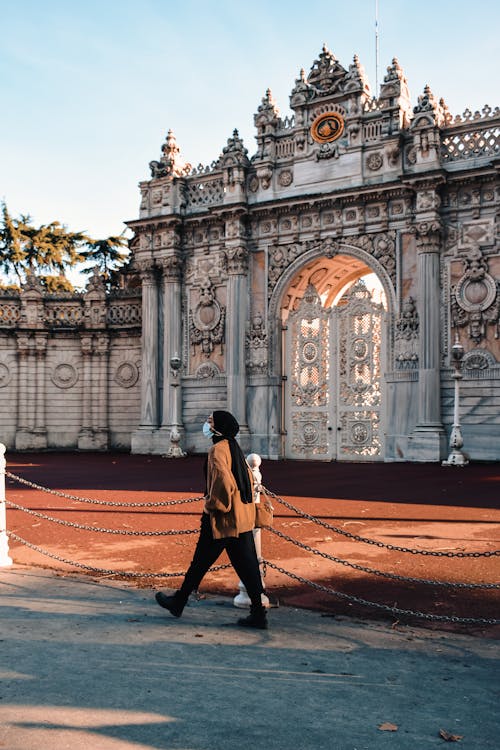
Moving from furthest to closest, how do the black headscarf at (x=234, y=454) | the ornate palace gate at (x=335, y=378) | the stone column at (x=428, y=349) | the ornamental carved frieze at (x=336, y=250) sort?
1. the ornate palace gate at (x=335, y=378)
2. the ornamental carved frieze at (x=336, y=250)
3. the stone column at (x=428, y=349)
4. the black headscarf at (x=234, y=454)

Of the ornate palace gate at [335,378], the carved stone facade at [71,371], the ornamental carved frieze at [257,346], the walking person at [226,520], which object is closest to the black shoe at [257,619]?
the walking person at [226,520]

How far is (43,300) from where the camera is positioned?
96.6 ft

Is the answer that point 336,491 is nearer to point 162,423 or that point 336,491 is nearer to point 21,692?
point 21,692

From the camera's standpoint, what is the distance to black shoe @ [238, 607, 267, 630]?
5.64 meters

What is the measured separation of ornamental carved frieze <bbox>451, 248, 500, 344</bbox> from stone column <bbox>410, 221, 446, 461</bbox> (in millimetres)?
573

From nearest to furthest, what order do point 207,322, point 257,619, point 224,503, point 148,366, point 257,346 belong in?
point 257,619
point 224,503
point 257,346
point 207,322
point 148,366

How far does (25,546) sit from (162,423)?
17.3m

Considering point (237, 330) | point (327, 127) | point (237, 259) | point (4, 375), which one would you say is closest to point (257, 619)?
point (237, 330)

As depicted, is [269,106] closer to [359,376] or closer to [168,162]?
[168,162]

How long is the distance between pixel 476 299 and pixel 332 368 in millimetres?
4877

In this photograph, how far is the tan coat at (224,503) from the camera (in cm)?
586

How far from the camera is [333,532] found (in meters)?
9.74

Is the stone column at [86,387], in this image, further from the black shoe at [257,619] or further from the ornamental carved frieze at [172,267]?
the black shoe at [257,619]

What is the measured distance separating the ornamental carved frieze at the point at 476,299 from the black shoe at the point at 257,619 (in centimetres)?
1665
